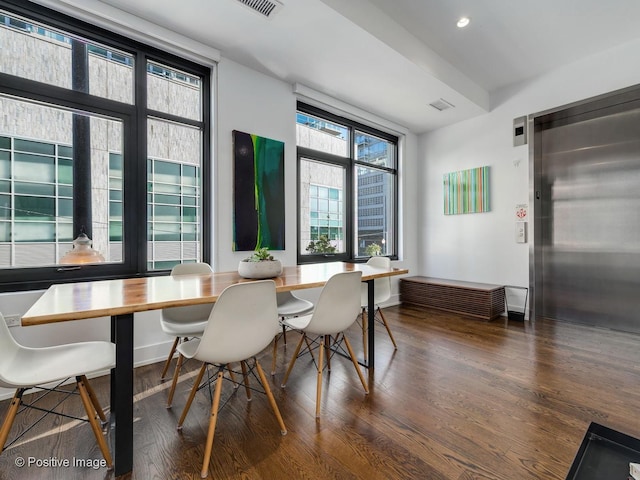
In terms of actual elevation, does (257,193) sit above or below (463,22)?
below

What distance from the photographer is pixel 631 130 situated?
11.3ft

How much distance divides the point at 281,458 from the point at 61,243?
2406 millimetres

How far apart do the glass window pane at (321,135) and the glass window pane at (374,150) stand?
0.91 feet

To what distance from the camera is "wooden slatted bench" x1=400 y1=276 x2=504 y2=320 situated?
408 cm

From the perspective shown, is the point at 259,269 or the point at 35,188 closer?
the point at 259,269

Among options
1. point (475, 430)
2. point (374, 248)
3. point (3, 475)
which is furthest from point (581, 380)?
point (3, 475)

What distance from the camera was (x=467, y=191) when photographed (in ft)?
15.6

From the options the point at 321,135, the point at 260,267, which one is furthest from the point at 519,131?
the point at 260,267

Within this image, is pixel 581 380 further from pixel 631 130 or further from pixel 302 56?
pixel 302 56

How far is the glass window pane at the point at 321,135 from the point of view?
4.00 m

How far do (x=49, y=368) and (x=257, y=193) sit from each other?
232 cm

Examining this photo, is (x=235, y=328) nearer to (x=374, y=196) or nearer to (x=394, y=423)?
(x=394, y=423)

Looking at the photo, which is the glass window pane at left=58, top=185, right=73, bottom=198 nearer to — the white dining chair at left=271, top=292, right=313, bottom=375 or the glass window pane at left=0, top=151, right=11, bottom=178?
the glass window pane at left=0, top=151, right=11, bottom=178

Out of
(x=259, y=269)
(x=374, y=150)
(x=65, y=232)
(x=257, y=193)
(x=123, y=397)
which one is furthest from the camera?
(x=374, y=150)
